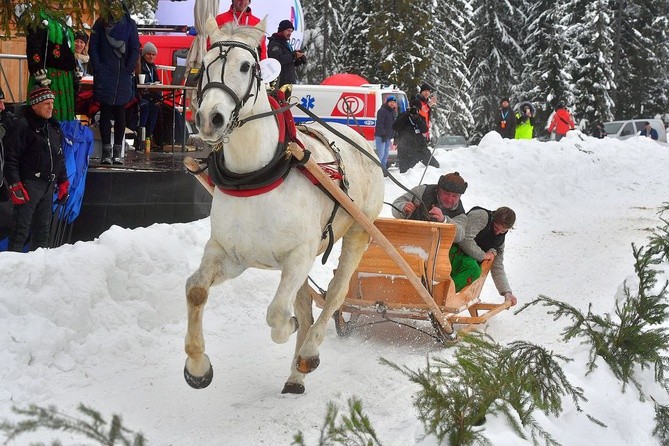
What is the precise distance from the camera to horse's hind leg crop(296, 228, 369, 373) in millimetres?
5438

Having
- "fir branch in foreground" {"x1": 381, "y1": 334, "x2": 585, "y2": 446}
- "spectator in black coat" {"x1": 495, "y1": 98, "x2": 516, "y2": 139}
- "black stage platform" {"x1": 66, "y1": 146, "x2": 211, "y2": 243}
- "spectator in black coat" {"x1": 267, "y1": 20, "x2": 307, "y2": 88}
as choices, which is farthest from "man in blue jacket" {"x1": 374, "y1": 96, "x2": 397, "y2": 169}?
"fir branch in foreground" {"x1": 381, "y1": 334, "x2": 585, "y2": 446}

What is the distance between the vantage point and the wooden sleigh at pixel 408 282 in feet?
22.6

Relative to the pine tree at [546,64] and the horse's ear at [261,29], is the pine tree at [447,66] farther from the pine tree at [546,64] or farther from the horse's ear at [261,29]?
the horse's ear at [261,29]

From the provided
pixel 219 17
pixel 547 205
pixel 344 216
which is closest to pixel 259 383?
pixel 344 216

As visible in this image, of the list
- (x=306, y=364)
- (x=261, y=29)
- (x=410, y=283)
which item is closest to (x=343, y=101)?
(x=410, y=283)

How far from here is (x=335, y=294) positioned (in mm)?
5996

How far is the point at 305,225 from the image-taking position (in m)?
4.96

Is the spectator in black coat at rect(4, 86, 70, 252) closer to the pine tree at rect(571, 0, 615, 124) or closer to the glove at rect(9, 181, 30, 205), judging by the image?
the glove at rect(9, 181, 30, 205)

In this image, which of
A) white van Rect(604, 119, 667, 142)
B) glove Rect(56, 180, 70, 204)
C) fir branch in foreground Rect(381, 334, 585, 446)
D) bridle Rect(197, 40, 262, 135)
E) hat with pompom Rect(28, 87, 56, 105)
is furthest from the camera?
white van Rect(604, 119, 667, 142)

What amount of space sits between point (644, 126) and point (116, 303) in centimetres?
3129

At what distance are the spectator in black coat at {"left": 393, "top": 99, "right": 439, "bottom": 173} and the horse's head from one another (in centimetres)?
1053

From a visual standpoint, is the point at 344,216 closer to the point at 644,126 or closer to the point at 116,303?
the point at 116,303

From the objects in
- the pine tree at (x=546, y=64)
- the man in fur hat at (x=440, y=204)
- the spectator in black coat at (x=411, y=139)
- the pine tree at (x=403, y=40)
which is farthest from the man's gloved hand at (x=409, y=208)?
the pine tree at (x=546, y=64)

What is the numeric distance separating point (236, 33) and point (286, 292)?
4.64 feet
